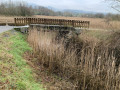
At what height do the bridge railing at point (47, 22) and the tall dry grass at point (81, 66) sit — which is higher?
the bridge railing at point (47, 22)

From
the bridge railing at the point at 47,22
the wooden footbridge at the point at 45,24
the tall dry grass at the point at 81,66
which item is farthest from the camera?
the bridge railing at the point at 47,22

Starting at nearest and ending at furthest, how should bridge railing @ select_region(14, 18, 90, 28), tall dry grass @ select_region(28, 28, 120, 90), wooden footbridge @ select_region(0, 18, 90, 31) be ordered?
tall dry grass @ select_region(28, 28, 120, 90), wooden footbridge @ select_region(0, 18, 90, 31), bridge railing @ select_region(14, 18, 90, 28)

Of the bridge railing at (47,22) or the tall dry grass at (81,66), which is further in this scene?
the bridge railing at (47,22)

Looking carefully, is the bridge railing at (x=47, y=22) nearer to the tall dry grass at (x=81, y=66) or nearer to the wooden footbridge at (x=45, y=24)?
the wooden footbridge at (x=45, y=24)

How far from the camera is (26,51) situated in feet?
20.2

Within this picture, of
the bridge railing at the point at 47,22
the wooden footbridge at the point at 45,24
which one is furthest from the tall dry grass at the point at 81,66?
the bridge railing at the point at 47,22

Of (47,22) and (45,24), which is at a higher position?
(47,22)

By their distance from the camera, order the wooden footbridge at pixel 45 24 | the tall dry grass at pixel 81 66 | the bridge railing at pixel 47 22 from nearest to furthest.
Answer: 1. the tall dry grass at pixel 81 66
2. the wooden footbridge at pixel 45 24
3. the bridge railing at pixel 47 22

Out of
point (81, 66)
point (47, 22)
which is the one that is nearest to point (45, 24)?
point (47, 22)

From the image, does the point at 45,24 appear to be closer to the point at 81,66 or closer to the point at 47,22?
the point at 47,22

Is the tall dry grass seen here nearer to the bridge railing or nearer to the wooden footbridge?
the wooden footbridge

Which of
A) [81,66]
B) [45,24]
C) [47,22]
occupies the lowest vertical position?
[81,66]

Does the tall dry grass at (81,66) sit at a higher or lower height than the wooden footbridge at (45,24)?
lower

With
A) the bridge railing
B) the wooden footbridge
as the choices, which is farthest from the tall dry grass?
the bridge railing
